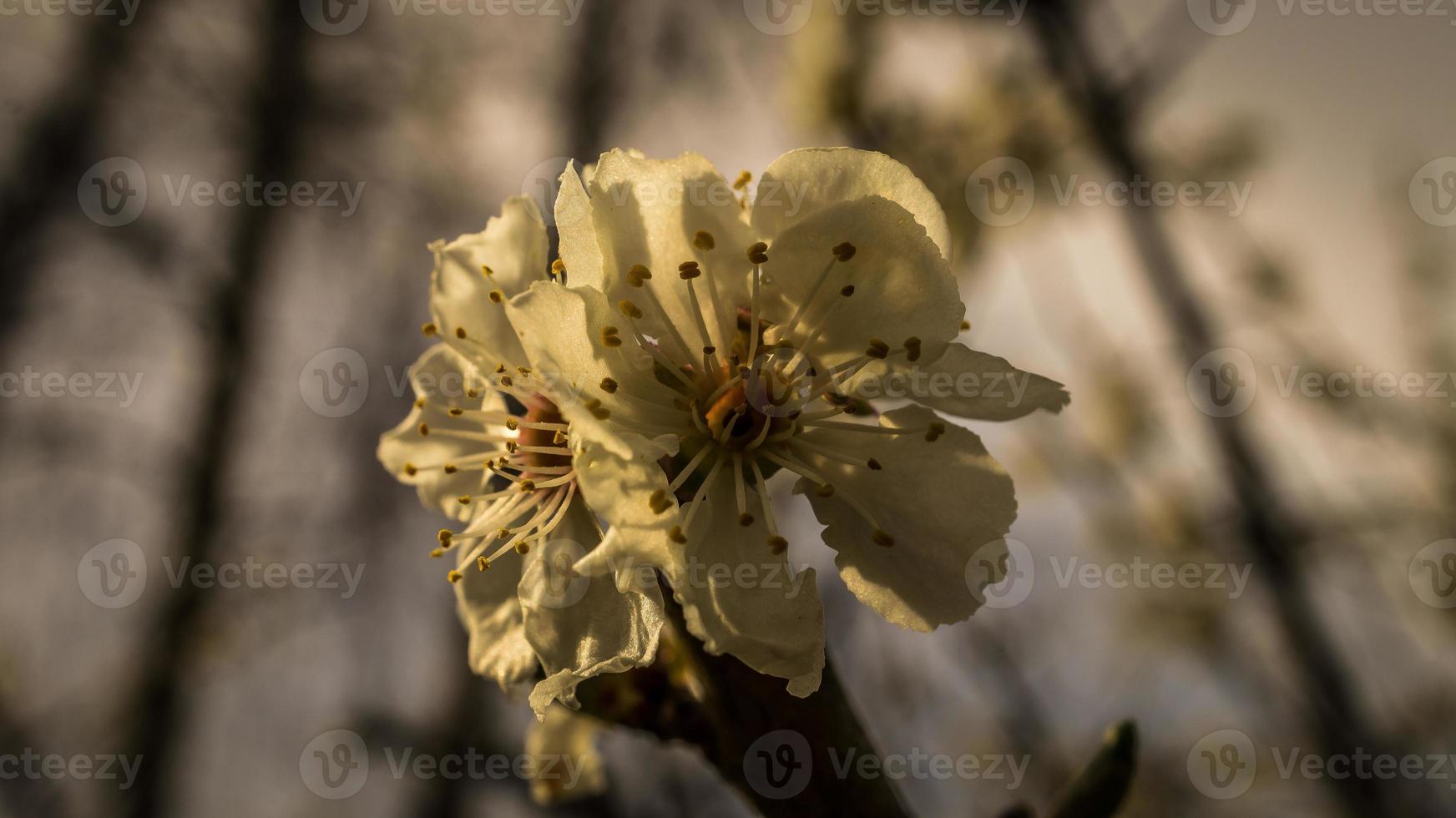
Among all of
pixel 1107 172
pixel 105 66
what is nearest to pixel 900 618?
pixel 1107 172

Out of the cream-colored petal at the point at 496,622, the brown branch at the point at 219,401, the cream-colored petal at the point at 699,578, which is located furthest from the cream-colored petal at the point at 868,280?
the brown branch at the point at 219,401

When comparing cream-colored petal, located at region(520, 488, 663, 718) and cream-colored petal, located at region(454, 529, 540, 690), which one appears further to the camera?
cream-colored petal, located at region(454, 529, 540, 690)

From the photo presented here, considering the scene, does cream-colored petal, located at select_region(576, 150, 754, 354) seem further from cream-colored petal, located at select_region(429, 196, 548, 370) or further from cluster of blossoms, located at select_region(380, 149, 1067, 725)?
cream-colored petal, located at select_region(429, 196, 548, 370)

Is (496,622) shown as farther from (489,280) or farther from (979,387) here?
(979,387)

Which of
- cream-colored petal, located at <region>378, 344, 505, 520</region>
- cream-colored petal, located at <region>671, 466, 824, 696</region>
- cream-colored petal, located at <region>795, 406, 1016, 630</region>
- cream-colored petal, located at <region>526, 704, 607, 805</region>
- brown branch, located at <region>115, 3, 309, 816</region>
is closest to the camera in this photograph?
cream-colored petal, located at <region>671, 466, 824, 696</region>

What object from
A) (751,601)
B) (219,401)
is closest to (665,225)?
(751,601)

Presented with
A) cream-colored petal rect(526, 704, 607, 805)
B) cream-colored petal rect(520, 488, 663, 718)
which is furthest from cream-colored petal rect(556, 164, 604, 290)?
cream-colored petal rect(526, 704, 607, 805)

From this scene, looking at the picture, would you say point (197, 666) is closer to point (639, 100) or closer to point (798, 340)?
point (639, 100)
